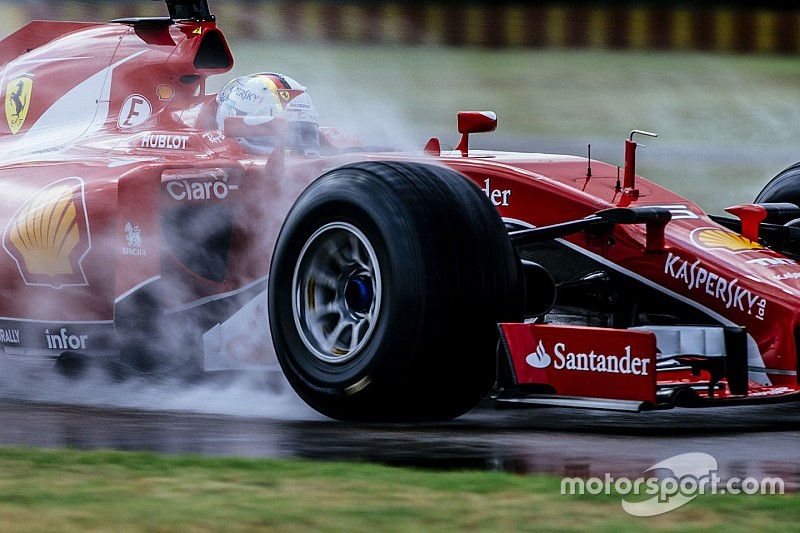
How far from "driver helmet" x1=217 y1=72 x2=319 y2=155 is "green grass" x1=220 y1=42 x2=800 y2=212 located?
1034 centimetres

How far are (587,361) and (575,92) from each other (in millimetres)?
16865

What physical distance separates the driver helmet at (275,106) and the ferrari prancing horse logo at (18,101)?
123 cm

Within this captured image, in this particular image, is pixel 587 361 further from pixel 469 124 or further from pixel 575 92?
pixel 575 92

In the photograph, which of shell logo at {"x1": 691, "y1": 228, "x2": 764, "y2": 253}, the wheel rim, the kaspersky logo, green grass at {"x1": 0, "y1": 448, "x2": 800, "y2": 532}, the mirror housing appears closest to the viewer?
green grass at {"x1": 0, "y1": 448, "x2": 800, "y2": 532}

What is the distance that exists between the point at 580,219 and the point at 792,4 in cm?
1703

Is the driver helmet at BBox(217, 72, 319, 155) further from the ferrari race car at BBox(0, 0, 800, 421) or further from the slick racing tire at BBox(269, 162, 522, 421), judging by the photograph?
the slick racing tire at BBox(269, 162, 522, 421)

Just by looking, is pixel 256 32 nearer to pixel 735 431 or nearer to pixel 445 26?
pixel 445 26

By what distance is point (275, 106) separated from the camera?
7191 mm

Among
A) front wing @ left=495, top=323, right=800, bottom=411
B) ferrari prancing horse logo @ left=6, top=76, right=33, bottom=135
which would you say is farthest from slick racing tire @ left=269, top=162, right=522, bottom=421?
ferrari prancing horse logo @ left=6, top=76, right=33, bottom=135

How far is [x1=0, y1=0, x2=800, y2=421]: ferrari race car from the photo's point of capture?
5230 mm

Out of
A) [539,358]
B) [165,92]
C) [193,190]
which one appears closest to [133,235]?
[193,190]

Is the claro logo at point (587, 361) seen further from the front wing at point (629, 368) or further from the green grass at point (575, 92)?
the green grass at point (575, 92)

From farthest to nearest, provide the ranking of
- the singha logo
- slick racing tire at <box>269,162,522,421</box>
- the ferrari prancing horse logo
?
the ferrari prancing horse logo, the singha logo, slick racing tire at <box>269,162,522,421</box>

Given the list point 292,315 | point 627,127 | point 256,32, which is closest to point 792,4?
point 627,127
